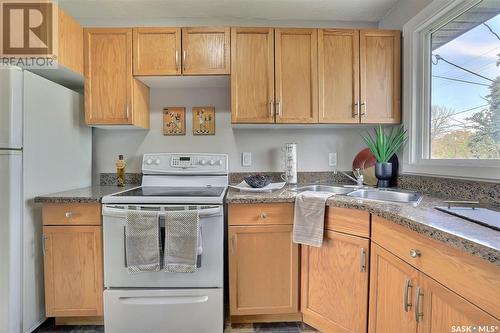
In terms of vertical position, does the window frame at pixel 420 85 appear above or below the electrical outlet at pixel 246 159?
above

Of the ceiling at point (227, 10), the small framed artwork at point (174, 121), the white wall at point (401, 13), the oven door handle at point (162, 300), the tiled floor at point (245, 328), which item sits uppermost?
the ceiling at point (227, 10)

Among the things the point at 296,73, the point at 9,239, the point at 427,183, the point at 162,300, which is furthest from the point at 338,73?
the point at 9,239

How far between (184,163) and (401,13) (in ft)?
6.62

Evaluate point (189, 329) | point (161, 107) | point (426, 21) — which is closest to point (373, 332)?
point (189, 329)

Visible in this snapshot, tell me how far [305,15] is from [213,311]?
229 centimetres

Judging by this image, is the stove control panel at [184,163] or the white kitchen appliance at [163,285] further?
the stove control panel at [184,163]

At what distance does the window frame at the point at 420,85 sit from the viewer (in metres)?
1.58

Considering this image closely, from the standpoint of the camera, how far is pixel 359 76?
183cm

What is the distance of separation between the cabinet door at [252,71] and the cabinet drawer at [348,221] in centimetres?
83

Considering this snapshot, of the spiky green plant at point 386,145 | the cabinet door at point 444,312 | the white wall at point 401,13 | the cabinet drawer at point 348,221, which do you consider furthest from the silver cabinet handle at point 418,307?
the white wall at point 401,13

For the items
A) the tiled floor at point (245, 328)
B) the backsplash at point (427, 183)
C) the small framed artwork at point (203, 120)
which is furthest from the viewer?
the small framed artwork at point (203, 120)

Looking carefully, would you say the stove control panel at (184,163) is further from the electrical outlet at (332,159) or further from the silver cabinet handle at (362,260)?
the silver cabinet handle at (362,260)

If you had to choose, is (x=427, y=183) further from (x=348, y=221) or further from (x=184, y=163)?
(x=184, y=163)

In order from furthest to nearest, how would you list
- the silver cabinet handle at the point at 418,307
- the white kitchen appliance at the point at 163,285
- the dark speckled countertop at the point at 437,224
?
the white kitchen appliance at the point at 163,285 < the silver cabinet handle at the point at 418,307 < the dark speckled countertop at the point at 437,224
